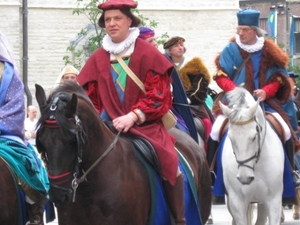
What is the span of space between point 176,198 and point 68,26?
31.5 meters

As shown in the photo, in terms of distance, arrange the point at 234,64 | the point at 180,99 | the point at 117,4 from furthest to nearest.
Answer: the point at 234,64
the point at 180,99
the point at 117,4

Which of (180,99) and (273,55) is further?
(273,55)

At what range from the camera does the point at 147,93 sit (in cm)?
809

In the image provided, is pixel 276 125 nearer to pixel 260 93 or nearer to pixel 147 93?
pixel 260 93

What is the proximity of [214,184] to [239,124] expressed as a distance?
4.38ft

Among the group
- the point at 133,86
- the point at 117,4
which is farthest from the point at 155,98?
the point at 117,4

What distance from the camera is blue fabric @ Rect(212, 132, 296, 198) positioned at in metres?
11.5

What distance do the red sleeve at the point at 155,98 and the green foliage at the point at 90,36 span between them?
26.3 m

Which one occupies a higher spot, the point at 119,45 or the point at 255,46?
the point at 119,45

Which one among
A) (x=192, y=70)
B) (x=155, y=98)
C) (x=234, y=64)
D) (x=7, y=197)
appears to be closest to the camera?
(x=155, y=98)

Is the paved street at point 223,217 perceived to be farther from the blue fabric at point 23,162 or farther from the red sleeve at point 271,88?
the blue fabric at point 23,162

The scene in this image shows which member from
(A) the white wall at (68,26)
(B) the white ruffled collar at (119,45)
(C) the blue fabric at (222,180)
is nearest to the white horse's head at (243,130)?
(C) the blue fabric at (222,180)

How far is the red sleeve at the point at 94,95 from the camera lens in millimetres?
8289

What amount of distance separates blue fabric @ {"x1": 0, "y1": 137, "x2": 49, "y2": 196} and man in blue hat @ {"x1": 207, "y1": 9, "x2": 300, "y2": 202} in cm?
342
